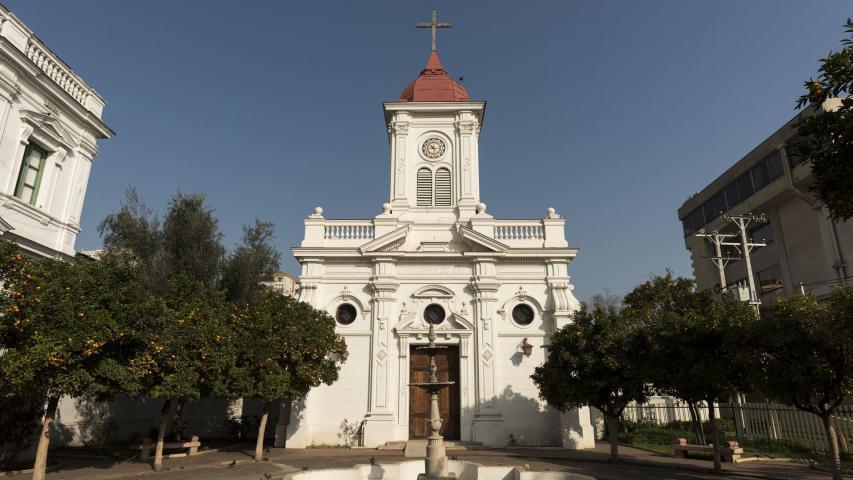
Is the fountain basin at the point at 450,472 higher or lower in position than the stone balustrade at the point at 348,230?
lower

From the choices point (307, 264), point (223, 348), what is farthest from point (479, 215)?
point (223, 348)

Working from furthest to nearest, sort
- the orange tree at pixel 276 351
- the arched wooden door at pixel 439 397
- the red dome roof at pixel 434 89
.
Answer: the red dome roof at pixel 434 89, the arched wooden door at pixel 439 397, the orange tree at pixel 276 351

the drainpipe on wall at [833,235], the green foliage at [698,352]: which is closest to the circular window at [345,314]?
the green foliage at [698,352]

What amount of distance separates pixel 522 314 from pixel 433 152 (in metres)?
9.60

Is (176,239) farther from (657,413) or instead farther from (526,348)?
(657,413)

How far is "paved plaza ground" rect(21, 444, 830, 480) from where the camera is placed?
13.5m

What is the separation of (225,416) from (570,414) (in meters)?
16.1

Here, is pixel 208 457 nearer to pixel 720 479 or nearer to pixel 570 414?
pixel 570 414

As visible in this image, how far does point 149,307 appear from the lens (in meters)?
12.2

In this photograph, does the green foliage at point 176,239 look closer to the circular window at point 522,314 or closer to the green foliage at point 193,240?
the green foliage at point 193,240

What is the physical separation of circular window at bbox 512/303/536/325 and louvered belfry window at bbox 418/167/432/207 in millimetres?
6939

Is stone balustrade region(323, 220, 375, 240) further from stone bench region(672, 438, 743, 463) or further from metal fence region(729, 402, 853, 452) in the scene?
metal fence region(729, 402, 853, 452)

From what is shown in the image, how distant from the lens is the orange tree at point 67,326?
402 inches

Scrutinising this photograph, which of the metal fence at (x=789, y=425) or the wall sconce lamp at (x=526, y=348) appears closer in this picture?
the metal fence at (x=789, y=425)
